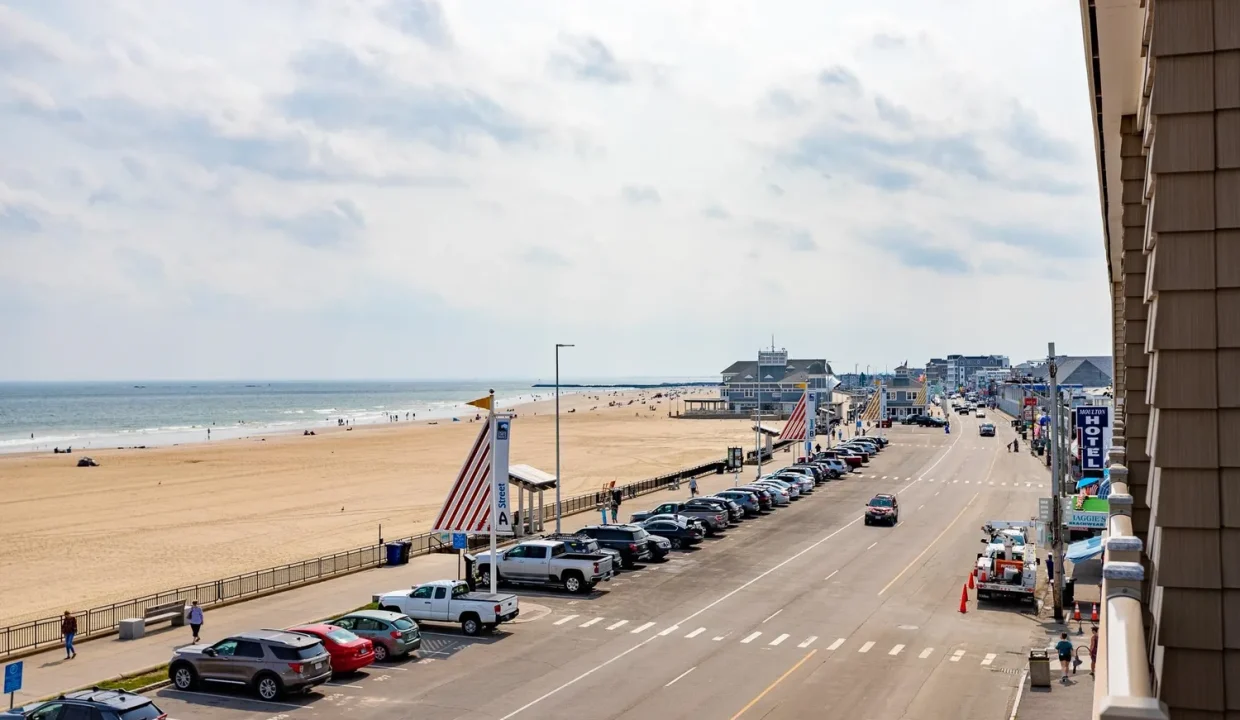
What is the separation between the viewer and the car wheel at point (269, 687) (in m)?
22.8

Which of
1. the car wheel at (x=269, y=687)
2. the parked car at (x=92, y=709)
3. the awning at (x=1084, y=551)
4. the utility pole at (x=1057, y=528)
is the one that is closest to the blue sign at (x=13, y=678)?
the parked car at (x=92, y=709)

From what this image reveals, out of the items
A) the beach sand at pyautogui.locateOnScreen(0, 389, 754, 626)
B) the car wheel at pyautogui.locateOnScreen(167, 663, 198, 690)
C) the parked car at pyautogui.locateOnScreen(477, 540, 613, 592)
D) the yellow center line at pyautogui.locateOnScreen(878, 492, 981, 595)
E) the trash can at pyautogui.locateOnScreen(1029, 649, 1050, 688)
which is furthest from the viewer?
the beach sand at pyautogui.locateOnScreen(0, 389, 754, 626)

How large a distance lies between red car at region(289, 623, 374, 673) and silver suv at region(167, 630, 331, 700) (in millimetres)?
739

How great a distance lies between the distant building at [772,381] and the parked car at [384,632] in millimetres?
121964

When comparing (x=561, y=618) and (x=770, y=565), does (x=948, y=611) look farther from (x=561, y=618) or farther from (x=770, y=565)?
(x=561, y=618)

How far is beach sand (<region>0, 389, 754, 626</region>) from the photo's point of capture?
138 ft

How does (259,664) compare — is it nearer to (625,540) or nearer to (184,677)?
(184,677)

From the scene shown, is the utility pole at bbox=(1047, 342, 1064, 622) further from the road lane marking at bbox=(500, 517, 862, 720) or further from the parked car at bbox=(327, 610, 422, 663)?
the parked car at bbox=(327, 610, 422, 663)

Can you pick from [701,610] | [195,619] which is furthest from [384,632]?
[701,610]

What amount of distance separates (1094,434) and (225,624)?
32.7m

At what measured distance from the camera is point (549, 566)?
114 ft

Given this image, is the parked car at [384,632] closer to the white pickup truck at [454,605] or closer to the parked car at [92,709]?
the white pickup truck at [454,605]

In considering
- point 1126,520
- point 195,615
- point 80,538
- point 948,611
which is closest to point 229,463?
point 80,538

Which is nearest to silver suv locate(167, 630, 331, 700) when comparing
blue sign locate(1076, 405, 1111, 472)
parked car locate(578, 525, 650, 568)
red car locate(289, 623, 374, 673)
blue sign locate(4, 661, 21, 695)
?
red car locate(289, 623, 374, 673)
